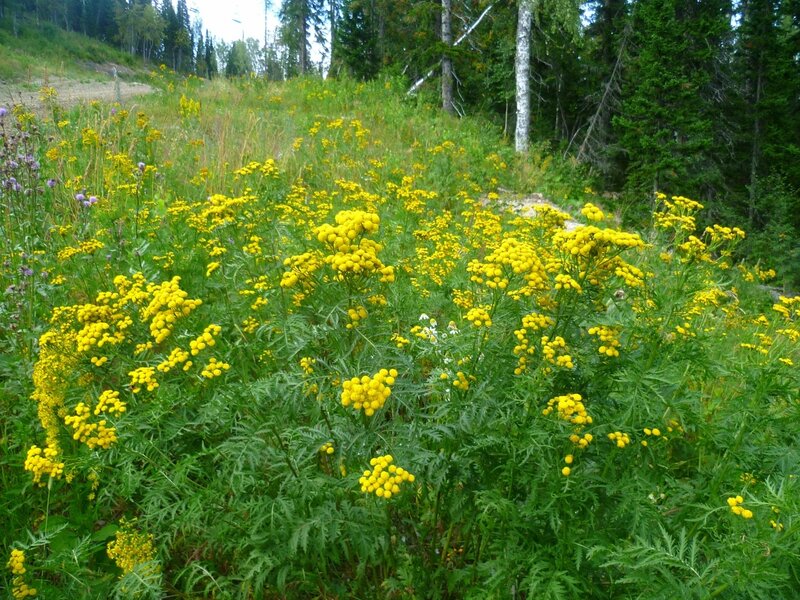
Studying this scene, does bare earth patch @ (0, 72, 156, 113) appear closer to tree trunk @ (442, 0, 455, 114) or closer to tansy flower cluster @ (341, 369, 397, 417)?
tansy flower cluster @ (341, 369, 397, 417)

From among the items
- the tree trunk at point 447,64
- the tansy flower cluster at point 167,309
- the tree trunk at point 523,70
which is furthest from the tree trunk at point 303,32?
the tansy flower cluster at point 167,309

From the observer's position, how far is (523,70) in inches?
475

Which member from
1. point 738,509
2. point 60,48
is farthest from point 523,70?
point 60,48

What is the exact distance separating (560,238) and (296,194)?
3.19 metres

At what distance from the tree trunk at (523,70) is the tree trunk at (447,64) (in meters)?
2.25

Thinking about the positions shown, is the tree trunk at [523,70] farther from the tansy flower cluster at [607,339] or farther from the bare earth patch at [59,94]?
the tansy flower cluster at [607,339]

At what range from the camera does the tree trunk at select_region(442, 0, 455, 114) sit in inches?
533

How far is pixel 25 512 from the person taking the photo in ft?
8.75

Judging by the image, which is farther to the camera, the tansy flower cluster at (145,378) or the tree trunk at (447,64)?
the tree trunk at (447,64)

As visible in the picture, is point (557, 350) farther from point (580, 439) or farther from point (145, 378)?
point (145, 378)

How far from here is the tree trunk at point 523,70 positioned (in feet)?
38.4

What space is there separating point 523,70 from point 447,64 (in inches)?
104

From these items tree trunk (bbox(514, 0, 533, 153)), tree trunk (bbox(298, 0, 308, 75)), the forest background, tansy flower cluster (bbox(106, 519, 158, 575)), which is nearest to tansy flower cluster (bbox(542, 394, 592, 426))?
tansy flower cluster (bbox(106, 519, 158, 575))

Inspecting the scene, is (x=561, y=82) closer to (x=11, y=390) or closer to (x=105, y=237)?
(x=105, y=237)
